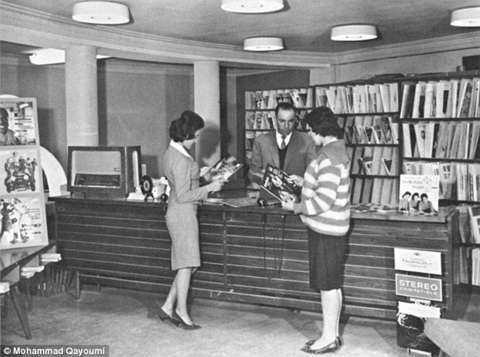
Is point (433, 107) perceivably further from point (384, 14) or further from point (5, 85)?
point (5, 85)

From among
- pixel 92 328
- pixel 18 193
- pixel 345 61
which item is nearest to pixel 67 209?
pixel 18 193

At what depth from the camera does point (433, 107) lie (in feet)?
22.9

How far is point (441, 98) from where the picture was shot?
6.92 m

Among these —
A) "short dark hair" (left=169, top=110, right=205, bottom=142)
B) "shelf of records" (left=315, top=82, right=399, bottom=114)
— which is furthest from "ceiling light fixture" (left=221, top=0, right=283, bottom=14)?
"shelf of records" (left=315, top=82, right=399, bottom=114)

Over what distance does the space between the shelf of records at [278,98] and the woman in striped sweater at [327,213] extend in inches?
171

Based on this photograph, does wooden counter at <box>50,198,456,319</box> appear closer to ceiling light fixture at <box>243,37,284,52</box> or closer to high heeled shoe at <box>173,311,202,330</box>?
high heeled shoe at <box>173,311,202,330</box>

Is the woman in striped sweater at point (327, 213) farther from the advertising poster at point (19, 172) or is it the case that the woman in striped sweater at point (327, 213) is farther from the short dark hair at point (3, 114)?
the short dark hair at point (3, 114)

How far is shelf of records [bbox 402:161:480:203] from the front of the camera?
6738 mm

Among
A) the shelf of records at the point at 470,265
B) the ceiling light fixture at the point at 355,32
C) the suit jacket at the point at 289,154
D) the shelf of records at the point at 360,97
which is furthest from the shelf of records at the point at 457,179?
the suit jacket at the point at 289,154

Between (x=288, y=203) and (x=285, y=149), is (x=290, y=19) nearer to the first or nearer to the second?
(x=285, y=149)

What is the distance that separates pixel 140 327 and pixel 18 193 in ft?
4.87

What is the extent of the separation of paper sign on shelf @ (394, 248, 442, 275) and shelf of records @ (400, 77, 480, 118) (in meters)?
2.92

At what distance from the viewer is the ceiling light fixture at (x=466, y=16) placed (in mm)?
6551

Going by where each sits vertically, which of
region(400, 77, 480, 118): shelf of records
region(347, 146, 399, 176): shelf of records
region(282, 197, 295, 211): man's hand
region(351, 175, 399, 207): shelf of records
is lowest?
region(351, 175, 399, 207): shelf of records
